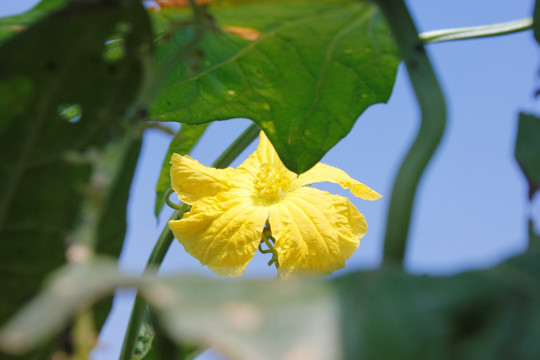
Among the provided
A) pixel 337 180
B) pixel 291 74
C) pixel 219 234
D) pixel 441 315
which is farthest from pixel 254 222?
pixel 441 315

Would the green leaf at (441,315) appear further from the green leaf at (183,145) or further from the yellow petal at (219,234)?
the green leaf at (183,145)

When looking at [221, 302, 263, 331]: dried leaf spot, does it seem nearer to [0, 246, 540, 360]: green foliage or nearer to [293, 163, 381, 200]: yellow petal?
[0, 246, 540, 360]: green foliage

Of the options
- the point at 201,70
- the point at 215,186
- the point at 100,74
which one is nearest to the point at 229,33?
the point at 201,70

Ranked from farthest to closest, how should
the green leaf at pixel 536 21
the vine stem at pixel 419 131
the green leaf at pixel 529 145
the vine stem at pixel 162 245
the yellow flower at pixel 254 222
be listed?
1. the yellow flower at pixel 254 222
2. the vine stem at pixel 162 245
3. the green leaf at pixel 536 21
4. the green leaf at pixel 529 145
5. the vine stem at pixel 419 131

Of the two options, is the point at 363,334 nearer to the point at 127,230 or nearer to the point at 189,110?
the point at 127,230

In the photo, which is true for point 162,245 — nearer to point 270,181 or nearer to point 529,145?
point 270,181

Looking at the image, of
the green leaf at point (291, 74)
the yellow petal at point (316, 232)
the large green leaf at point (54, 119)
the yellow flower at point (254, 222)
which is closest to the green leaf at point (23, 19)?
the green leaf at point (291, 74)
